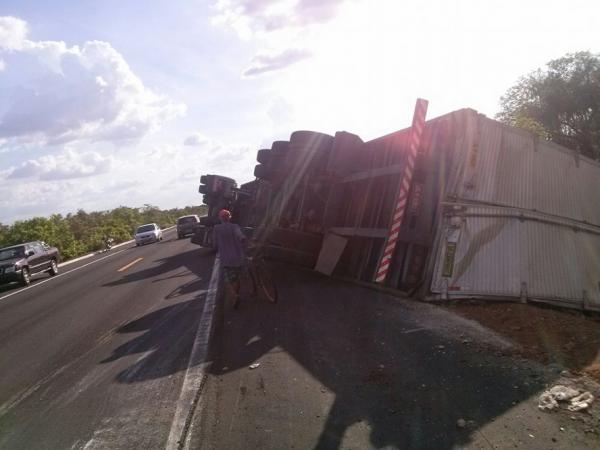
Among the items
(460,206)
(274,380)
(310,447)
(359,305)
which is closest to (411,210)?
(460,206)

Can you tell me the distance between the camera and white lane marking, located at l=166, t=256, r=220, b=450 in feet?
13.9

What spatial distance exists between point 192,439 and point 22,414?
244 cm

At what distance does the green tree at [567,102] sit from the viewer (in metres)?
29.0

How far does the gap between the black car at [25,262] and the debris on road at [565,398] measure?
20.1 m

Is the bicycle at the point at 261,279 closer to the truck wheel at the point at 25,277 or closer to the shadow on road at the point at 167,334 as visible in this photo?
the shadow on road at the point at 167,334

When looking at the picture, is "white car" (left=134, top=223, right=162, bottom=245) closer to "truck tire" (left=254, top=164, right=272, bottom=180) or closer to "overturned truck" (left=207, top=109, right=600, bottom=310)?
"truck tire" (left=254, top=164, right=272, bottom=180)

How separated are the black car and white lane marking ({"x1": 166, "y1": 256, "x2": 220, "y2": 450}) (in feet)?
45.2

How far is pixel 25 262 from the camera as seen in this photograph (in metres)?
19.9

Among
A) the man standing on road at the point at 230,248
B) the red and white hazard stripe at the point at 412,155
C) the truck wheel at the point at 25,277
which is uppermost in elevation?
the red and white hazard stripe at the point at 412,155

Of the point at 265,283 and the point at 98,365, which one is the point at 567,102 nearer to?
the point at 265,283

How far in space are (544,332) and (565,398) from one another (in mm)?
2019

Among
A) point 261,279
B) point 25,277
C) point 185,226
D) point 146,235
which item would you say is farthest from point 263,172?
point 146,235

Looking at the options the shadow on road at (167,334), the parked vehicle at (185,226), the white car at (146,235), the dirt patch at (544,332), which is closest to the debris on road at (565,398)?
the dirt patch at (544,332)

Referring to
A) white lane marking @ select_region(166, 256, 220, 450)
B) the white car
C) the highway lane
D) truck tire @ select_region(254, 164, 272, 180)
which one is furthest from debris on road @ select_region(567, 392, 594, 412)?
the white car
